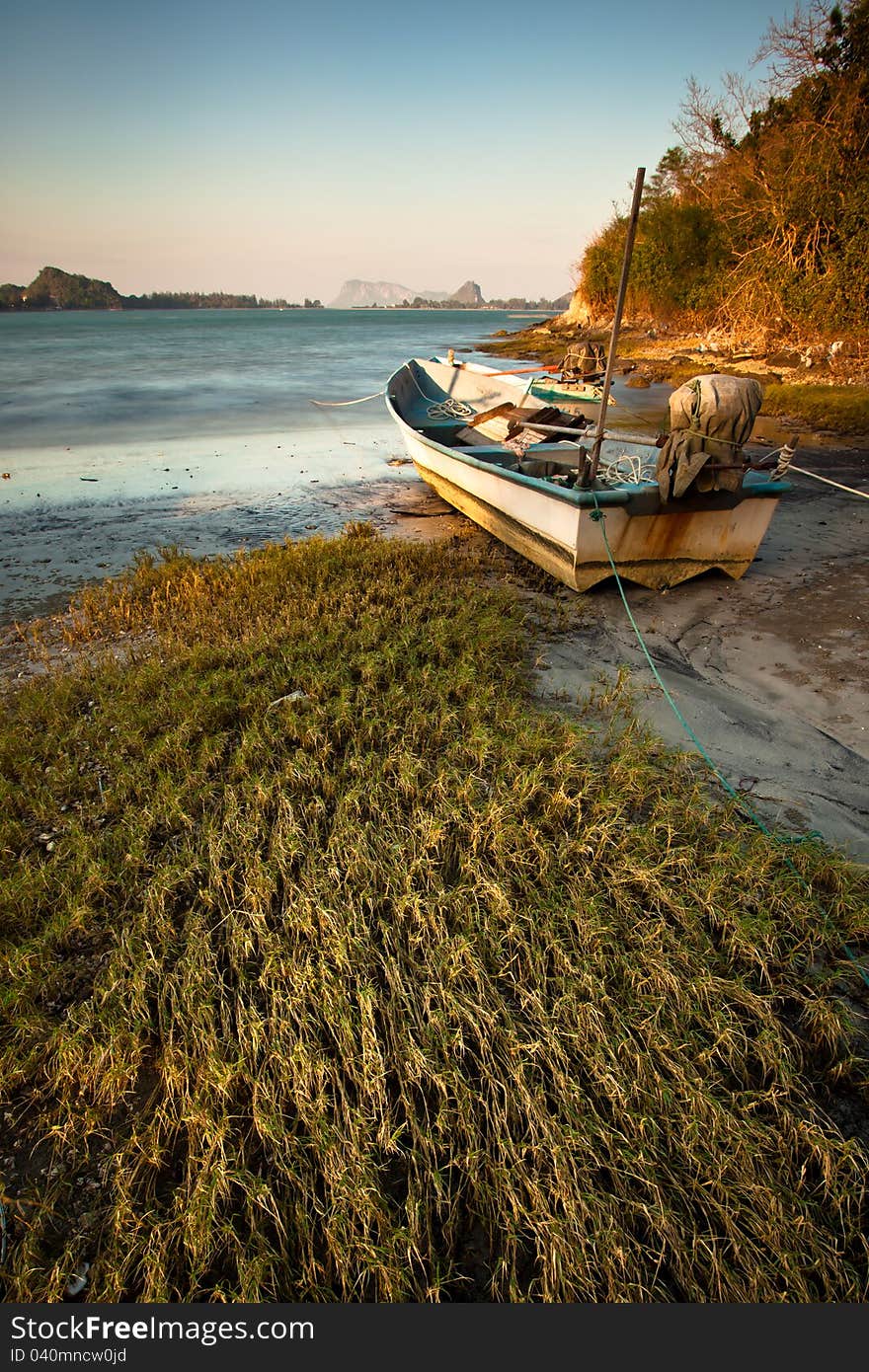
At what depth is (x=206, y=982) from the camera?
2748mm

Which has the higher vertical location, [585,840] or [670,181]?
[670,181]

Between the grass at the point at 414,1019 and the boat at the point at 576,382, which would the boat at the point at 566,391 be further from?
the grass at the point at 414,1019

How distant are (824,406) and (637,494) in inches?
480

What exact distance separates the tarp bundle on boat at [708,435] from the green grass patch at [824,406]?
10.0 m

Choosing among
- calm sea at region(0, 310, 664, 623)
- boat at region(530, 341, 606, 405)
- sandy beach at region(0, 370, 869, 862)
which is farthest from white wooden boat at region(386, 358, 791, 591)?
boat at region(530, 341, 606, 405)

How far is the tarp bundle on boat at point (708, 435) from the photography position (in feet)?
19.0

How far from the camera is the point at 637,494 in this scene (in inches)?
A: 240

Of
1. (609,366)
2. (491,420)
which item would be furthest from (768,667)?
(491,420)

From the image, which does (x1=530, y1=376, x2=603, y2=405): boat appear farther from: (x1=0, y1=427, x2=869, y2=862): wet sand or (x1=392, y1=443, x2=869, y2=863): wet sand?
(x1=392, y1=443, x2=869, y2=863): wet sand

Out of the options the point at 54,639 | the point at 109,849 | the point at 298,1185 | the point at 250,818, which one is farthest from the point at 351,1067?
the point at 54,639

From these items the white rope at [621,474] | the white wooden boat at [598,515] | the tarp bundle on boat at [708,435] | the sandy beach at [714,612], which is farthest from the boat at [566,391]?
the tarp bundle on boat at [708,435]

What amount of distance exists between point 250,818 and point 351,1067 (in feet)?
5.02

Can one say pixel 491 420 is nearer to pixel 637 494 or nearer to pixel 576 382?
pixel 576 382

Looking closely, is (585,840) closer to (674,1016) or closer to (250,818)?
(674,1016)
